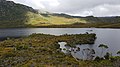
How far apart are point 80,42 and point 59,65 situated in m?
80.3

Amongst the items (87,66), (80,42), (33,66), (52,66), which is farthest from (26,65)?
(80,42)

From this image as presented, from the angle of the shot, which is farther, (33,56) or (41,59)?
(33,56)

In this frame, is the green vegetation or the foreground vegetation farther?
the green vegetation

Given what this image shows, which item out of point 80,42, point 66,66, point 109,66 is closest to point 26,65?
point 66,66

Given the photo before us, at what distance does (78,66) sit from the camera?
51125mm

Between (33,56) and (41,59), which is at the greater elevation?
(41,59)

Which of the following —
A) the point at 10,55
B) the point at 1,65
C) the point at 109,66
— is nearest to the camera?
the point at 109,66

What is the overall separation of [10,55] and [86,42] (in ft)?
231

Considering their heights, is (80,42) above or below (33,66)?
below

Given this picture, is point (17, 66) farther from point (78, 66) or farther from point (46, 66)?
point (78, 66)

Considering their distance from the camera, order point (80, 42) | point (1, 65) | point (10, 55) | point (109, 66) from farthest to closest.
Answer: point (80, 42) < point (10, 55) < point (1, 65) < point (109, 66)

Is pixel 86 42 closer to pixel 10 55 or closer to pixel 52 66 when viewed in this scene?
pixel 10 55

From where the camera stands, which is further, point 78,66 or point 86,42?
point 86,42

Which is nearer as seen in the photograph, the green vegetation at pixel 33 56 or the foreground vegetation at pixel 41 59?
the foreground vegetation at pixel 41 59
